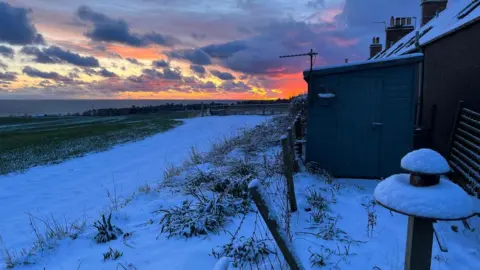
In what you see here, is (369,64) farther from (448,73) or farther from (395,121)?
(448,73)

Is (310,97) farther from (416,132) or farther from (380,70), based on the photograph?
(416,132)

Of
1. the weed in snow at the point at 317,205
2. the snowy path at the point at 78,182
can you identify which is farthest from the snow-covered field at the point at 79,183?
the weed in snow at the point at 317,205

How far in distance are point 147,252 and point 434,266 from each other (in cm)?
346

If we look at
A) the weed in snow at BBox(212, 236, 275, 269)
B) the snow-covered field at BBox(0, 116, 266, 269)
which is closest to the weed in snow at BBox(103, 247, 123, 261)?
the weed in snow at BBox(212, 236, 275, 269)

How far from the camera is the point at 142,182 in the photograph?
917 cm

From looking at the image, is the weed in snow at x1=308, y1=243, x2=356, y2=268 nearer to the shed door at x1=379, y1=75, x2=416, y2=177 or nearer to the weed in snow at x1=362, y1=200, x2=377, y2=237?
the weed in snow at x1=362, y1=200, x2=377, y2=237

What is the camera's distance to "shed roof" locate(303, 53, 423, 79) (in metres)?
6.79

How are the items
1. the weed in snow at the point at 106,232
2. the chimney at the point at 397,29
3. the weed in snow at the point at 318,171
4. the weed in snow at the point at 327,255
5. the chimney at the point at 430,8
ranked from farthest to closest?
the chimney at the point at 397,29 → the chimney at the point at 430,8 → the weed in snow at the point at 318,171 → the weed in snow at the point at 106,232 → the weed in snow at the point at 327,255

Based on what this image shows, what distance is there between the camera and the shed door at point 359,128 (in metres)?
7.17

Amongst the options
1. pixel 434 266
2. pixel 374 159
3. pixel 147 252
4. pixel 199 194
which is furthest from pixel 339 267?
pixel 374 159

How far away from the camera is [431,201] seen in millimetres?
1673

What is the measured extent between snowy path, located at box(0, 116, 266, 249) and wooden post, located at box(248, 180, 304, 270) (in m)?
4.59

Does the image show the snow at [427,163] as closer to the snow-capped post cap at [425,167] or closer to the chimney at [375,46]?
the snow-capped post cap at [425,167]

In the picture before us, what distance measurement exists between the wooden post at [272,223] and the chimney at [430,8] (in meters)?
16.3
